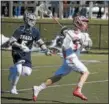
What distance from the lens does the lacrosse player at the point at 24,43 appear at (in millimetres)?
11305

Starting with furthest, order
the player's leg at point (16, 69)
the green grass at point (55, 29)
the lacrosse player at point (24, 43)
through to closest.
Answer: the green grass at point (55, 29)
the player's leg at point (16, 69)
the lacrosse player at point (24, 43)


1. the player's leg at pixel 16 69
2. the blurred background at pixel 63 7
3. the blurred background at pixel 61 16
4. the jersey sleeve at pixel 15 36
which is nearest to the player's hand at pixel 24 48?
the jersey sleeve at pixel 15 36

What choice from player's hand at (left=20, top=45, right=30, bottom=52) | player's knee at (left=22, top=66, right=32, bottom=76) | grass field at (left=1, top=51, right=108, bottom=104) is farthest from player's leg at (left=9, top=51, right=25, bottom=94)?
player's hand at (left=20, top=45, right=30, bottom=52)

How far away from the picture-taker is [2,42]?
27.5 metres

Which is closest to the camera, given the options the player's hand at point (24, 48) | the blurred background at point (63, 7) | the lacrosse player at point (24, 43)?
the player's hand at point (24, 48)

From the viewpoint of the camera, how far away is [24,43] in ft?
37.4

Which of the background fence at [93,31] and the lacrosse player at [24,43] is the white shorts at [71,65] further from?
the background fence at [93,31]

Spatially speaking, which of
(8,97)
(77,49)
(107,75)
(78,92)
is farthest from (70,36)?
(107,75)

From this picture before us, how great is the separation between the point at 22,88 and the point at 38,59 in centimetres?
1016

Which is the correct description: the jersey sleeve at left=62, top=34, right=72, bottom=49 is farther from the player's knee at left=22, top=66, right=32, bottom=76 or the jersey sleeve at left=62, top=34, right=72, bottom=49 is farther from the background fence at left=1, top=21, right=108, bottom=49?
the background fence at left=1, top=21, right=108, bottom=49

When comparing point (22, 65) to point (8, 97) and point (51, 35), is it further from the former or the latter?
point (51, 35)

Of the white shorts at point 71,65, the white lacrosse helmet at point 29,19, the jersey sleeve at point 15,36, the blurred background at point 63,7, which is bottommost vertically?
the blurred background at point 63,7

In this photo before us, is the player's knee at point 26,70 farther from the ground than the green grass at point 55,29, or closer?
farther from the ground

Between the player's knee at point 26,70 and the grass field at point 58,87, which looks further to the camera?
the player's knee at point 26,70
